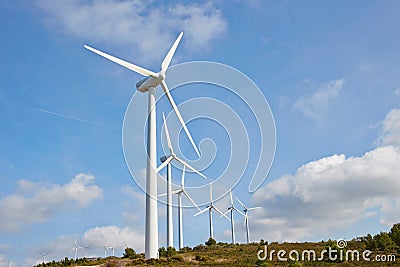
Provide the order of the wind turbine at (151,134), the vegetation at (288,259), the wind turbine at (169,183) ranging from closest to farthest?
the vegetation at (288,259)
the wind turbine at (151,134)
the wind turbine at (169,183)

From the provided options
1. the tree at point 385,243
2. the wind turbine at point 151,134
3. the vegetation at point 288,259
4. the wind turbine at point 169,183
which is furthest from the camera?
the wind turbine at point 169,183

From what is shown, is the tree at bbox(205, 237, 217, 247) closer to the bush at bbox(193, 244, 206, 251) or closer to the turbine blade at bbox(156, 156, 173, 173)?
the bush at bbox(193, 244, 206, 251)

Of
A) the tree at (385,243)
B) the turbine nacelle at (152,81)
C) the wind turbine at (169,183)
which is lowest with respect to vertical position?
the tree at (385,243)

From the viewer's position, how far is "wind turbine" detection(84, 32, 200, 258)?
6210cm

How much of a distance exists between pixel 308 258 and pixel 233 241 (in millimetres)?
48766

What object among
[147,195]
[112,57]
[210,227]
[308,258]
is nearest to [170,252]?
[147,195]

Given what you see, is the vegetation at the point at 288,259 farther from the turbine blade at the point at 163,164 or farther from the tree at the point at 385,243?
the turbine blade at the point at 163,164

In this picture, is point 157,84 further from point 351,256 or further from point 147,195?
point 351,256

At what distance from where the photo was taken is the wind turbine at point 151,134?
62097mm

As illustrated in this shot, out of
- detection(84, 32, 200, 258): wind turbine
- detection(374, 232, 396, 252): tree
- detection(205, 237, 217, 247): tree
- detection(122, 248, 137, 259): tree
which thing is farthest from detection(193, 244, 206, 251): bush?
detection(374, 232, 396, 252): tree

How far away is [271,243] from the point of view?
9788 cm

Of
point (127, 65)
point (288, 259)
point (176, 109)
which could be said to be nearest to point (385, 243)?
point (288, 259)

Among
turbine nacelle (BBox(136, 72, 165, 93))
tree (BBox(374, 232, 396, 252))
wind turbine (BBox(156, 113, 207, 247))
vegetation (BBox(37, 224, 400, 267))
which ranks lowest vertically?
vegetation (BBox(37, 224, 400, 267))

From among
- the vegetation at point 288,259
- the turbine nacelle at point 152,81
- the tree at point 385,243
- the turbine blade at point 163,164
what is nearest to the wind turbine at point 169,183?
the turbine blade at point 163,164
